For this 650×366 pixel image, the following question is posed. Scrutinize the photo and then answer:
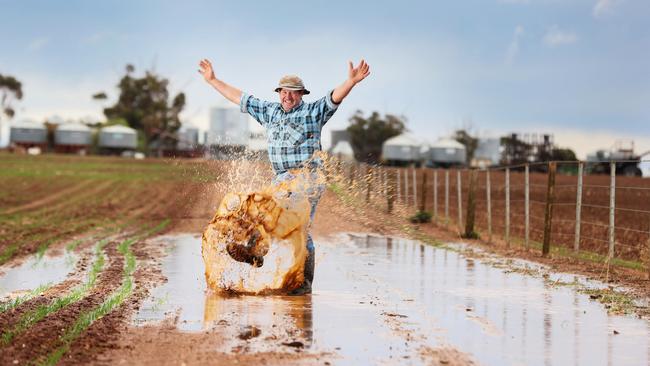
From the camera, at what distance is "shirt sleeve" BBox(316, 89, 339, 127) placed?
404 inches

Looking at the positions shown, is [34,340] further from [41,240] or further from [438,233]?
[438,233]

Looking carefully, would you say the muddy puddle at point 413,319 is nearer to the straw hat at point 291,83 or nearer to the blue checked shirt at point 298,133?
the blue checked shirt at point 298,133

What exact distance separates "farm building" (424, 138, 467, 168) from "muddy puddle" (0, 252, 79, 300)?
270ft

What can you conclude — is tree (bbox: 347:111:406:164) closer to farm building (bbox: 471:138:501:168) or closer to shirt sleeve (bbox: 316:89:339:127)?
farm building (bbox: 471:138:501:168)

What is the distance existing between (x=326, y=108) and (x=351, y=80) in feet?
1.31

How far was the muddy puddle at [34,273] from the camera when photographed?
1140 cm

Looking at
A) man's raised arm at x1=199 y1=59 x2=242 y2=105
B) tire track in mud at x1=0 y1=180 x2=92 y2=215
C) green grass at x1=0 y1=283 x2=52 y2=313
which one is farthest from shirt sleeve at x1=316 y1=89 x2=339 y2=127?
tire track in mud at x1=0 y1=180 x2=92 y2=215

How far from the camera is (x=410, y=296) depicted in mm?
10922

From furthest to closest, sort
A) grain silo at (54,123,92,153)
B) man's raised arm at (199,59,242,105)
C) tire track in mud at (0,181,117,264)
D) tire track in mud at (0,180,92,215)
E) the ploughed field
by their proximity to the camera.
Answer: grain silo at (54,123,92,153), tire track in mud at (0,180,92,215), tire track in mud at (0,181,117,264), man's raised arm at (199,59,242,105), the ploughed field

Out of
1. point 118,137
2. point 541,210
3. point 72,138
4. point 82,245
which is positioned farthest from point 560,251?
point 72,138

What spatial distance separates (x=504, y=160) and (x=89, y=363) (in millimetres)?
92384

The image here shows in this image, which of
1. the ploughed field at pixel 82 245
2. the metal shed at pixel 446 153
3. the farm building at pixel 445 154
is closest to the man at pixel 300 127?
the ploughed field at pixel 82 245

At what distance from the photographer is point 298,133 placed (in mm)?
10375

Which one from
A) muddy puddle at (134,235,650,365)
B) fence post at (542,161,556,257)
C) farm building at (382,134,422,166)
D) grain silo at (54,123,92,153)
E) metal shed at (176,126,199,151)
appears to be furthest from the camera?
metal shed at (176,126,199,151)
